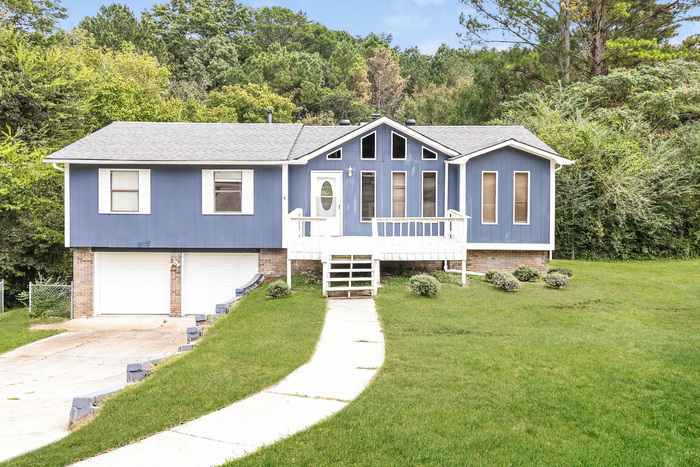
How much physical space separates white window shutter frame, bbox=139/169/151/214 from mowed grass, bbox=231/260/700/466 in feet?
26.9

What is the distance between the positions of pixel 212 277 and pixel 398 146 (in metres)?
7.19

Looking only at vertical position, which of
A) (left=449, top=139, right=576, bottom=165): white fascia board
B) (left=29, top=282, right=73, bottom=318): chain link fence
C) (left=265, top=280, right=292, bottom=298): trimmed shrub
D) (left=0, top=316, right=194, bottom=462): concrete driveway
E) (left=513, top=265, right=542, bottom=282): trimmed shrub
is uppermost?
(left=449, top=139, right=576, bottom=165): white fascia board

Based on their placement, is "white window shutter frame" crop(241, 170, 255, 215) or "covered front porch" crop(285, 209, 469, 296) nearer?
"covered front porch" crop(285, 209, 469, 296)

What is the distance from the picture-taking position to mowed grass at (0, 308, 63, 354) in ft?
38.8

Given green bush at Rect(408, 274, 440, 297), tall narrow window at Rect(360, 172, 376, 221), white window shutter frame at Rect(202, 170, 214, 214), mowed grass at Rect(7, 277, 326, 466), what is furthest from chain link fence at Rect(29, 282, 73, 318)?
green bush at Rect(408, 274, 440, 297)

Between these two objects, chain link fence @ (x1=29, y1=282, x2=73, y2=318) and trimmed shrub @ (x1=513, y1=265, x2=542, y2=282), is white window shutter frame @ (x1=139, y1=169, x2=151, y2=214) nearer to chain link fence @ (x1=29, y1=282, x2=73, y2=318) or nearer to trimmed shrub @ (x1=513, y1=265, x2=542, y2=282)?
chain link fence @ (x1=29, y1=282, x2=73, y2=318)

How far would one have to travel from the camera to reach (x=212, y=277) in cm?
1516

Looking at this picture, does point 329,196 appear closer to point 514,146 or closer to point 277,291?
point 277,291

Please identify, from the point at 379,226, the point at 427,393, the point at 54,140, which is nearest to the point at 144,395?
the point at 427,393

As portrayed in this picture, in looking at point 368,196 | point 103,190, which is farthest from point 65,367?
point 368,196

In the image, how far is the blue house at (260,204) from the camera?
14.2 m

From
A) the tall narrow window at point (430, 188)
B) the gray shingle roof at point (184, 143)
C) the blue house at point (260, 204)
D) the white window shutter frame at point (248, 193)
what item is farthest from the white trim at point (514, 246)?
the white window shutter frame at point (248, 193)

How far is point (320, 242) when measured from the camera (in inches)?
490

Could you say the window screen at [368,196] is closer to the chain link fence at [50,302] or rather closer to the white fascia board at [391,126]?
the white fascia board at [391,126]
